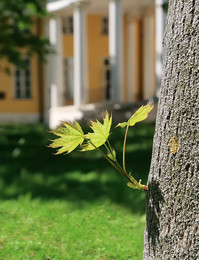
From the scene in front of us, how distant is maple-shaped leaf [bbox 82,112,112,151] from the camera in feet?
7.06

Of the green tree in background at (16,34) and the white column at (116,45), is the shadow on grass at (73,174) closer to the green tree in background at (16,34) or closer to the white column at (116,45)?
the green tree in background at (16,34)

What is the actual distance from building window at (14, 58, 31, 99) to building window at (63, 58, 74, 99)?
1.90 metres

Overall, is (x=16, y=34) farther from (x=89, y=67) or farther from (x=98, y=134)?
(x=98, y=134)

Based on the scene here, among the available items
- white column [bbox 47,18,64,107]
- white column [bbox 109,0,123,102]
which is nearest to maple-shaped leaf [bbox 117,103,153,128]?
white column [bbox 109,0,123,102]

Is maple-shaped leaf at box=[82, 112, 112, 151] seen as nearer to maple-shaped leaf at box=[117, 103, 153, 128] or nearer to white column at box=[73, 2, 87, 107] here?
maple-shaped leaf at box=[117, 103, 153, 128]

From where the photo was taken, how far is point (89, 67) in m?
22.8

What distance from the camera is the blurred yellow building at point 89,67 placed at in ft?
65.3

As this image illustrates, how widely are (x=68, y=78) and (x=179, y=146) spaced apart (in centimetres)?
2117

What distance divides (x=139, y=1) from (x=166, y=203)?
58.5 feet

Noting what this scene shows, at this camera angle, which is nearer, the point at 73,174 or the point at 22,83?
the point at 73,174

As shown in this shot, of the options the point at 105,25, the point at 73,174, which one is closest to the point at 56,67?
the point at 105,25

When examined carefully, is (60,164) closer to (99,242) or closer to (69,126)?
(99,242)

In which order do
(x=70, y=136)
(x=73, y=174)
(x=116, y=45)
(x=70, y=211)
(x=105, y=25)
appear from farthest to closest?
(x=105, y=25) < (x=116, y=45) < (x=73, y=174) < (x=70, y=211) < (x=70, y=136)

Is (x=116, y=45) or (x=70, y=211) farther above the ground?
(x=116, y=45)
